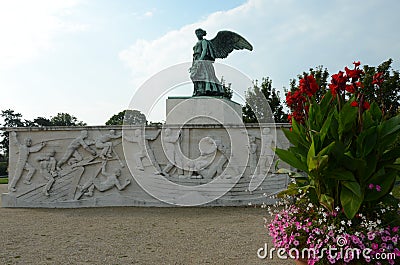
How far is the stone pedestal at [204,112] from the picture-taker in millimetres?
9516

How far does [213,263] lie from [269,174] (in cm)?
484

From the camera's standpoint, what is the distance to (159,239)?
511 centimetres

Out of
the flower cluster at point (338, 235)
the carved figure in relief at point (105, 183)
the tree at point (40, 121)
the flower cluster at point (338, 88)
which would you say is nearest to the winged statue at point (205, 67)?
the carved figure in relief at point (105, 183)

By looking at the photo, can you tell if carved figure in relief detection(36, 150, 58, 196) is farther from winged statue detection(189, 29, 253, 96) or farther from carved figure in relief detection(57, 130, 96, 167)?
winged statue detection(189, 29, 253, 96)

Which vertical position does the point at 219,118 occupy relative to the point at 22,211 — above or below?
above

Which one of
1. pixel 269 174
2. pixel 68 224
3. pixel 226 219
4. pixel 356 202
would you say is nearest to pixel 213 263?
pixel 356 202

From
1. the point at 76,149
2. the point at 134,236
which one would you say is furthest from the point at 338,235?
the point at 76,149

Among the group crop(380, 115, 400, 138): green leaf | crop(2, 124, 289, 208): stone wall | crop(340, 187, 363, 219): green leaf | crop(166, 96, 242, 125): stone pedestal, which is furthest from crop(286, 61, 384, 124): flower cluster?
crop(166, 96, 242, 125): stone pedestal

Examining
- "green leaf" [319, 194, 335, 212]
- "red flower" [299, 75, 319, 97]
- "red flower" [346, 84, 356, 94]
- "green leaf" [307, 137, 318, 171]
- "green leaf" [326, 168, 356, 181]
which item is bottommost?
"green leaf" [319, 194, 335, 212]

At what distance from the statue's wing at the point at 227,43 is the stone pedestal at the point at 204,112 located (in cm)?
155

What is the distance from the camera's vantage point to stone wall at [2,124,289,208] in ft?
27.9

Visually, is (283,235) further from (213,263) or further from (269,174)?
(269,174)

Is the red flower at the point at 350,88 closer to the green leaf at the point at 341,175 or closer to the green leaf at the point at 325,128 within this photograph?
the green leaf at the point at 325,128

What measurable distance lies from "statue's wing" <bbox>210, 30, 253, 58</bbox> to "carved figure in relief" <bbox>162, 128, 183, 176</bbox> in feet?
9.87
